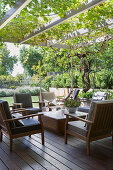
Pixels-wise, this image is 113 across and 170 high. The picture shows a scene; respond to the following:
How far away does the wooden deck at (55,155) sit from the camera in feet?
8.70

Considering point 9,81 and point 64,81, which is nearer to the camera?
point 9,81

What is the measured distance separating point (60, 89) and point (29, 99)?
13.6 ft

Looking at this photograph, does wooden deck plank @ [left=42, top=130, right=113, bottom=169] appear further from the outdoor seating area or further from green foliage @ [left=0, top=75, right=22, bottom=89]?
green foliage @ [left=0, top=75, right=22, bottom=89]

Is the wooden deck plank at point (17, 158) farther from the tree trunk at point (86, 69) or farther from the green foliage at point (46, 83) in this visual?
the green foliage at point (46, 83)

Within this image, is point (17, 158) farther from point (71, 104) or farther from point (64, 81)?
point (64, 81)

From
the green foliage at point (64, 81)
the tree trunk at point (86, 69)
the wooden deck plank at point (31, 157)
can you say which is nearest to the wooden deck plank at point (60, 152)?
the wooden deck plank at point (31, 157)

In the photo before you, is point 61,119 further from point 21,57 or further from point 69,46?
point 21,57

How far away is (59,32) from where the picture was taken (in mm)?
5801

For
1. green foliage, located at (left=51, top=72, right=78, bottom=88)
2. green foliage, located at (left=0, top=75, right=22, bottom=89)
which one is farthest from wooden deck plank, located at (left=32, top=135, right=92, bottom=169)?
green foliage, located at (left=51, top=72, right=78, bottom=88)

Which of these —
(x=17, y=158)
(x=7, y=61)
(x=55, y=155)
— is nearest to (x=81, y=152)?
(x=55, y=155)

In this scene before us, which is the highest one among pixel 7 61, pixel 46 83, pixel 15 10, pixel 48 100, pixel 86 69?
pixel 7 61

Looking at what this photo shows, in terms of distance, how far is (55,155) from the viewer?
3.02m

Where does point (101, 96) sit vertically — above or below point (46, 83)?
below

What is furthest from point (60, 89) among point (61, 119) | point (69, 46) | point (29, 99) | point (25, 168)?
point (25, 168)
